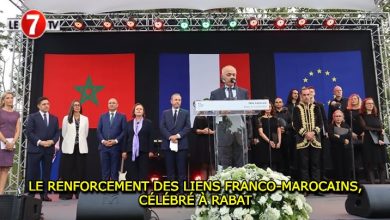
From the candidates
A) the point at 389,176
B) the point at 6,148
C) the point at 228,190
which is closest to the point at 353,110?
the point at 389,176

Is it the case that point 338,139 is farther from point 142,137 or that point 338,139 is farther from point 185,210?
point 185,210

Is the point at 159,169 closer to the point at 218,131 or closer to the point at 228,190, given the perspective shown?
the point at 218,131

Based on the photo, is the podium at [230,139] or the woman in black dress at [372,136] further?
the woman in black dress at [372,136]

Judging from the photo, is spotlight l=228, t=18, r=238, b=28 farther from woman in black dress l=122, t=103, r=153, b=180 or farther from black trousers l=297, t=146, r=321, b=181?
black trousers l=297, t=146, r=321, b=181

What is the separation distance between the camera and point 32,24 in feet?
23.9

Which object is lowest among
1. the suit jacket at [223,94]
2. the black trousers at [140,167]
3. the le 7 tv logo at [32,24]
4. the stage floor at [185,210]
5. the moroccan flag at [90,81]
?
the stage floor at [185,210]

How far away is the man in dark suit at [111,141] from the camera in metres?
6.18

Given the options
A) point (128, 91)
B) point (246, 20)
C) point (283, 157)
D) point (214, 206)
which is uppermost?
point (246, 20)

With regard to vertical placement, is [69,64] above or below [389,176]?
above

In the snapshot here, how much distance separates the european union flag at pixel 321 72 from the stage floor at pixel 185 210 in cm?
299

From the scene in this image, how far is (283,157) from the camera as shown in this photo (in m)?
6.77

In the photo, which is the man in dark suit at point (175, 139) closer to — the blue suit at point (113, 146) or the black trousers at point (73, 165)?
the blue suit at point (113, 146)

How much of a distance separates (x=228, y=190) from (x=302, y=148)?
325 centimetres

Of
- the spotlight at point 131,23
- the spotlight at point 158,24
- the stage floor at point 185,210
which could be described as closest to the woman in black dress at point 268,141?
the stage floor at point 185,210
